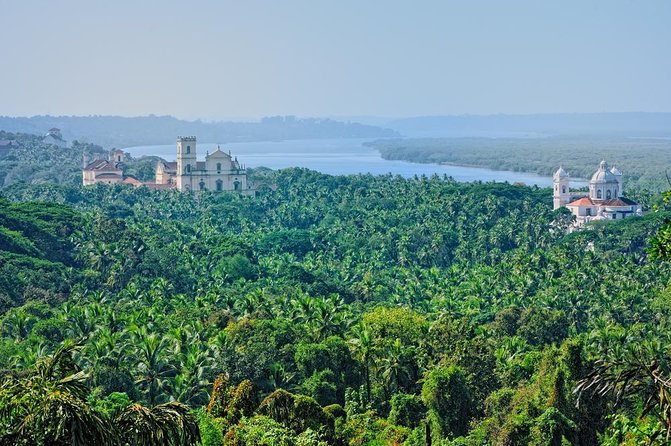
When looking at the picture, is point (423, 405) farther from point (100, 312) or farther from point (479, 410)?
point (100, 312)

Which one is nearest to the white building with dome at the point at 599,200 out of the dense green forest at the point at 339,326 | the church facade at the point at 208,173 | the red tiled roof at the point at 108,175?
the dense green forest at the point at 339,326

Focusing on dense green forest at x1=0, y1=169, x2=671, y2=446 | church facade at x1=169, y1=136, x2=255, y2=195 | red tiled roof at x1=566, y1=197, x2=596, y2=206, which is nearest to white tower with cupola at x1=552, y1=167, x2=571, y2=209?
dense green forest at x1=0, y1=169, x2=671, y2=446

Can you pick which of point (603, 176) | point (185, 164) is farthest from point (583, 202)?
point (185, 164)

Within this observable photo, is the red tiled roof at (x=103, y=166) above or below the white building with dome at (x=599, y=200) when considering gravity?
below

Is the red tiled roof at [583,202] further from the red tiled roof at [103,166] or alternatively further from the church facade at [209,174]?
the red tiled roof at [103,166]

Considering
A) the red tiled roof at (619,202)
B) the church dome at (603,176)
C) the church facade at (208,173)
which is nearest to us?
the red tiled roof at (619,202)

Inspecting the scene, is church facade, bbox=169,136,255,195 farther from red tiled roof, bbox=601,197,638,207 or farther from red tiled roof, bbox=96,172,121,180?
red tiled roof, bbox=601,197,638,207
